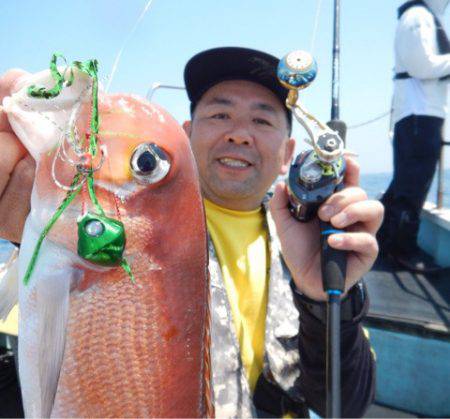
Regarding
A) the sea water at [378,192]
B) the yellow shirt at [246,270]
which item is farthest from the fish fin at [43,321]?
the sea water at [378,192]

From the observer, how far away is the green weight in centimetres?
89

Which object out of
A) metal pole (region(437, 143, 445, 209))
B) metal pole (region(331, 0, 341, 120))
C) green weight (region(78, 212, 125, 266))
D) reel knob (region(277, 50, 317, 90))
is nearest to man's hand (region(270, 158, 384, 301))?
reel knob (region(277, 50, 317, 90))

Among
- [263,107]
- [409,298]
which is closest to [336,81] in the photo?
[263,107]

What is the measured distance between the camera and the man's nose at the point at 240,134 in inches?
→ 85.2

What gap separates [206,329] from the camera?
108 centimetres

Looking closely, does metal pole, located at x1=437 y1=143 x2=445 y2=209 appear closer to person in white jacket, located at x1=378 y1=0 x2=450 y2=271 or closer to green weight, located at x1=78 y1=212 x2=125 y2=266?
person in white jacket, located at x1=378 y1=0 x2=450 y2=271

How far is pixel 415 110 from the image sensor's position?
395cm

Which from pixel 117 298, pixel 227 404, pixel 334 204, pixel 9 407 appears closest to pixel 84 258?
pixel 117 298

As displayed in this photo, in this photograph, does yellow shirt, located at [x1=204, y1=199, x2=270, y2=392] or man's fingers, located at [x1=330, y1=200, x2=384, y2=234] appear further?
yellow shirt, located at [x1=204, y1=199, x2=270, y2=392]

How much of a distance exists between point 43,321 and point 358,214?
942 millimetres

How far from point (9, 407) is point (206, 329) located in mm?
2942

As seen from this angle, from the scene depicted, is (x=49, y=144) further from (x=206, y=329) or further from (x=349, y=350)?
(x=349, y=350)

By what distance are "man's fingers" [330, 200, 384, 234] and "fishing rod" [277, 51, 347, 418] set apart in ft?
0.14

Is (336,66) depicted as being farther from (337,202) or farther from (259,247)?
(337,202)
